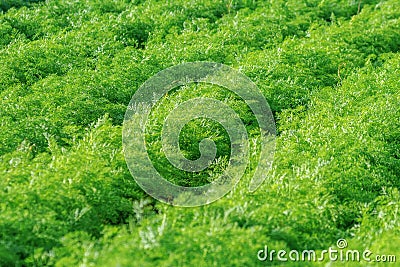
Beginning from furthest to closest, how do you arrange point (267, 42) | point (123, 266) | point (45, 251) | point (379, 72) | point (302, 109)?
point (267, 42), point (379, 72), point (302, 109), point (45, 251), point (123, 266)

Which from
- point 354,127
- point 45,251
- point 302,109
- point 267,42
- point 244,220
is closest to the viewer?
point 45,251

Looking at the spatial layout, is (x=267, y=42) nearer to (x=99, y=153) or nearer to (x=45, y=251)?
(x=99, y=153)

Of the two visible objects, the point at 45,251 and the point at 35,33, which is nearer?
the point at 45,251

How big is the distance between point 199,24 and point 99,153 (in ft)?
19.6

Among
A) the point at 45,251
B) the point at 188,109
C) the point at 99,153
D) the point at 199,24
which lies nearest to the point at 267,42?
the point at 199,24

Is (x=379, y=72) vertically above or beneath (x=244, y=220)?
above

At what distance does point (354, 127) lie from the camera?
765cm

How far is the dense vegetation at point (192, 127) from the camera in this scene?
5.26m

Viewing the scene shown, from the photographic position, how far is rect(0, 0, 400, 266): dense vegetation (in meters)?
5.26

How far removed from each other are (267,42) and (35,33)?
4536 millimetres

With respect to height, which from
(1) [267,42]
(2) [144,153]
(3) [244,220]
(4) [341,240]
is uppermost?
(1) [267,42]

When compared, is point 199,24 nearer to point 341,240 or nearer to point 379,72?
point 379,72

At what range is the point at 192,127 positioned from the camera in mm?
7758

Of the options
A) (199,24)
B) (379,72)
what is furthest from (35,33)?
(379,72)
